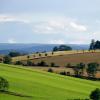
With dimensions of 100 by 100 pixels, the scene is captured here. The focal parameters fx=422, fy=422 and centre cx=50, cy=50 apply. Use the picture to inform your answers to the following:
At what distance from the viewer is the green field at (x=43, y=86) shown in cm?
7750

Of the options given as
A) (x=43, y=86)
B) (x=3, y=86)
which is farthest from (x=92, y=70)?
(x=3, y=86)

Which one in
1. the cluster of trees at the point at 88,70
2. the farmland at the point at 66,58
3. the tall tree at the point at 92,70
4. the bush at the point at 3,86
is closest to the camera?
the bush at the point at 3,86

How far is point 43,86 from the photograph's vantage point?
87.3 metres

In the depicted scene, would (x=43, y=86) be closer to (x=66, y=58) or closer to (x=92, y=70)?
(x=92, y=70)

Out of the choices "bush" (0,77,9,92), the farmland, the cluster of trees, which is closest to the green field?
"bush" (0,77,9,92)

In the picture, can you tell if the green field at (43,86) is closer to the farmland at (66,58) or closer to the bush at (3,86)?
the bush at (3,86)

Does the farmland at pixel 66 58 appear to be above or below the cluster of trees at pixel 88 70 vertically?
above

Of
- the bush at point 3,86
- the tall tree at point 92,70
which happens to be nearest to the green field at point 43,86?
the bush at point 3,86

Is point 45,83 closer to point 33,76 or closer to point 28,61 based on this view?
point 33,76

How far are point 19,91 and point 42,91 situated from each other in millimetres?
5787

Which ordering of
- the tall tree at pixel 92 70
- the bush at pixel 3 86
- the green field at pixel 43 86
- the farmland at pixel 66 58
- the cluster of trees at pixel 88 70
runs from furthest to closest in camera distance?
1. the farmland at pixel 66 58
2. the cluster of trees at pixel 88 70
3. the tall tree at pixel 92 70
4. the bush at pixel 3 86
5. the green field at pixel 43 86

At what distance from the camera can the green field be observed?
77500 mm

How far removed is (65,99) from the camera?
75812mm

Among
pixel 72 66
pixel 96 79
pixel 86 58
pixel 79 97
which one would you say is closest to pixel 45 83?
pixel 79 97
